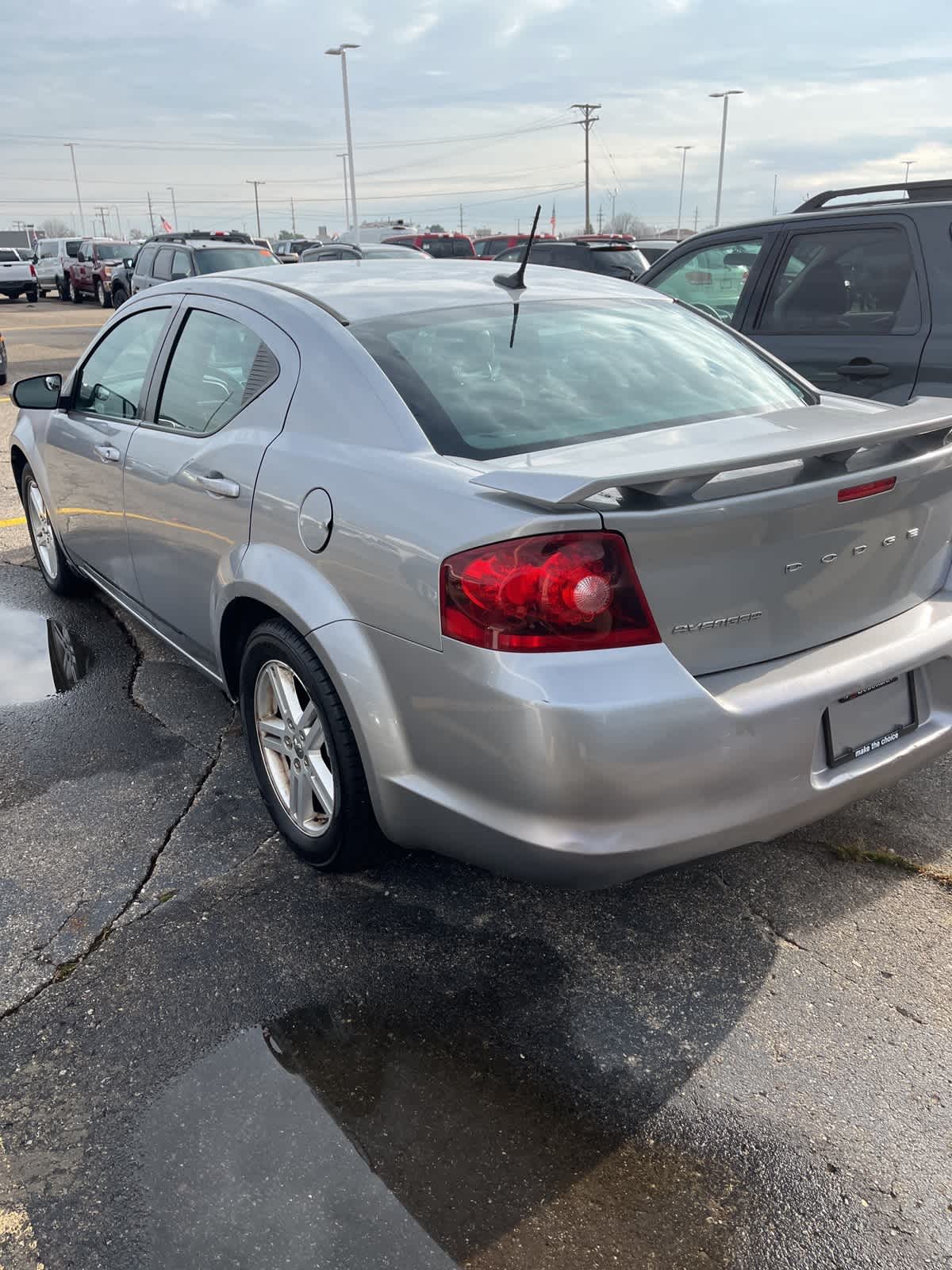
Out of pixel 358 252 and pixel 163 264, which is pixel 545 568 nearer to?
pixel 358 252

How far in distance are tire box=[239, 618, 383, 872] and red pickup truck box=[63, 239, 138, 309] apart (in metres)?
27.0

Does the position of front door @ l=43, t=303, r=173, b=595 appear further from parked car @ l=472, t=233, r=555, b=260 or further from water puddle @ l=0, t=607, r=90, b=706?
parked car @ l=472, t=233, r=555, b=260

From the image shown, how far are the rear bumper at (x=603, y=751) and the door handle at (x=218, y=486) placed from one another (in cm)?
75

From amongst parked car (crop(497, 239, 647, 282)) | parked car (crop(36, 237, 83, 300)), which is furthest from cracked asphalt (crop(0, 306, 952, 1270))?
parked car (crop(36, 237, 83, 300))

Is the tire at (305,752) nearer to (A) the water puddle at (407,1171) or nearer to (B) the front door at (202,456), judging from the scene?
(B) the front door at (202,456)

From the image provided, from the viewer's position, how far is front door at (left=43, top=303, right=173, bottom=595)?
4.01 m

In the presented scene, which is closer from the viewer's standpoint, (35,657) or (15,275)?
(35,657)

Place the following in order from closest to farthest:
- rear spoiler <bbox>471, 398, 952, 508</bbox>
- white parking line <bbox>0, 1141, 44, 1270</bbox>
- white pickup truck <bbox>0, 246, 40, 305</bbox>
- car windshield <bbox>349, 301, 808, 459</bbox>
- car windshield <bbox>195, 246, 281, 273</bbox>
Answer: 1. white parking line <bbox>0, 1141, 44, 1270</bbox>
2. rear spoiler <bbox>471, 398, 952, 508</bbox>
3. car windshield <bbox>349, 301, 808, 459</bbox>
4. car windshield <bbox>195, 246, 281, 273</bbox>
5. white pickup truck <bbox>0, 246, 40, 305</bbox>

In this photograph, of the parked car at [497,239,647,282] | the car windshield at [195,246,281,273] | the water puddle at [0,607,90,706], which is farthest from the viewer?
the car windshield at [195,246,281,273]

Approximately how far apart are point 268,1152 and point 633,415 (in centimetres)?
195

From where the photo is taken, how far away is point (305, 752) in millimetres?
2990

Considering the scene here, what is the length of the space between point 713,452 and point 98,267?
30616 mm

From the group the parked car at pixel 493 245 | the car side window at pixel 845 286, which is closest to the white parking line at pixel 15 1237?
the car side window at pixel 845 286

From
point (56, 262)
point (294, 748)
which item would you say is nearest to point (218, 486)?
point (294, 748)
